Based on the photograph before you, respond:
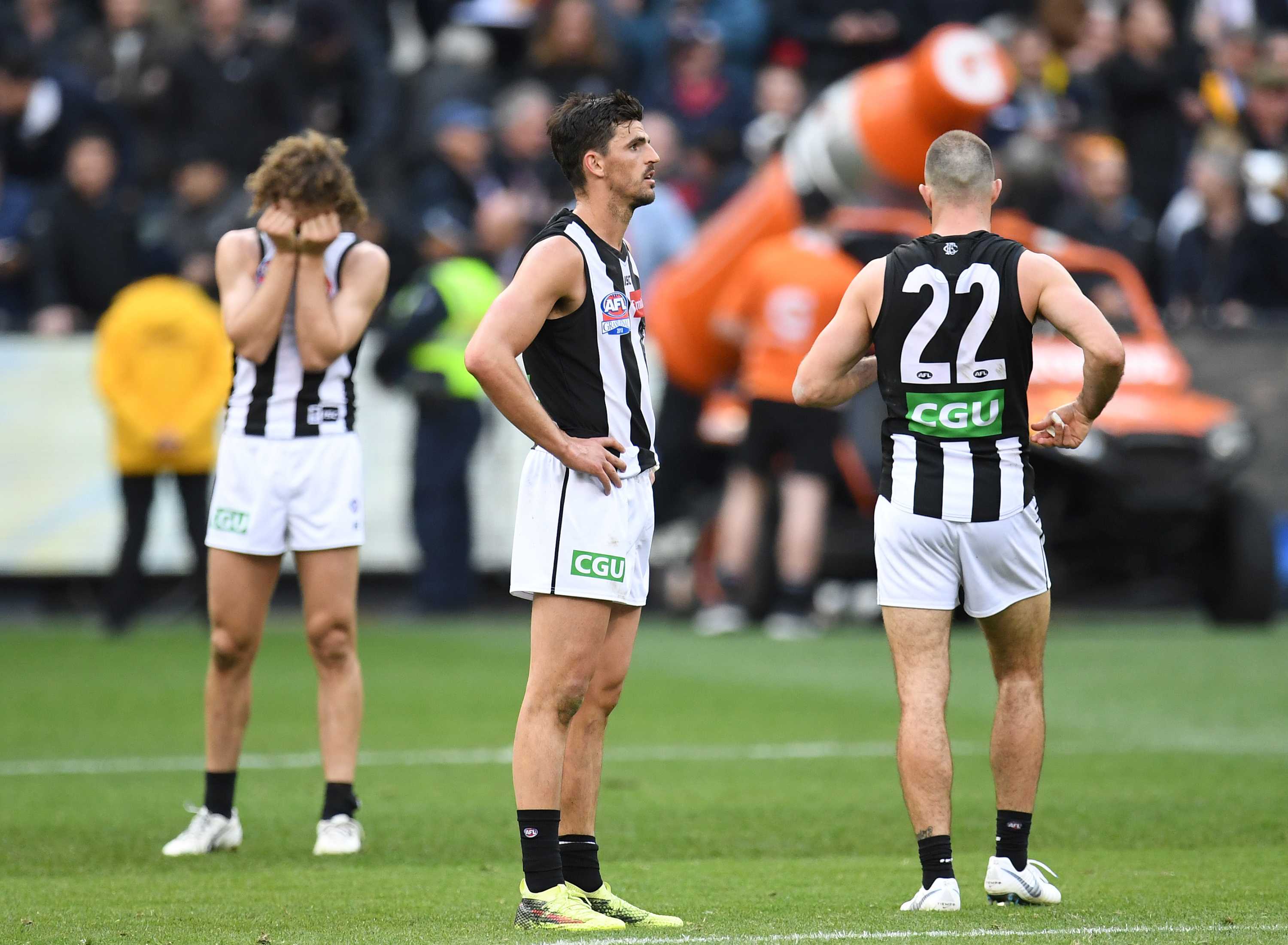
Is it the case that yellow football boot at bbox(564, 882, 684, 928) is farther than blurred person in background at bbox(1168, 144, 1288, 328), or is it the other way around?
blurred person in background at bbox(1168, 144, 1288, 328)

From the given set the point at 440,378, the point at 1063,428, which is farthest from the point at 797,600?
the point at 1063,428

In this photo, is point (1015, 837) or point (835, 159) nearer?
point (1015, 837)

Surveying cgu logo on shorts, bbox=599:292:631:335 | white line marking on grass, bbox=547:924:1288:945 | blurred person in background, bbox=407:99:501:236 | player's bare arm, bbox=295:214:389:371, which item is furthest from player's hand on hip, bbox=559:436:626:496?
blurred person in background, bbox=407:99:501:236

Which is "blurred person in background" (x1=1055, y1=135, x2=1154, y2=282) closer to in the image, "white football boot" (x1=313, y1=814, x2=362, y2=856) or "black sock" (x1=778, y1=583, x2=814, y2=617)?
"black sock" (x1=778, y1=583, x2=814, y2=617)

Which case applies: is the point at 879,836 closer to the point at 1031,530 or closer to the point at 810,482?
the point at 1031,530

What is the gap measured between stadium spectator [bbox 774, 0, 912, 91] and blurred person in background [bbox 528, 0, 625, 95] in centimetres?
193

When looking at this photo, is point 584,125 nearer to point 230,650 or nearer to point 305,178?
point 305,178

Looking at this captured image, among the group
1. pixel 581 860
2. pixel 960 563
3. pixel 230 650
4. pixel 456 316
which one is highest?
pixel 456 316

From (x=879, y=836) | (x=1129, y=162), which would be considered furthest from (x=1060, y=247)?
(x=879, y=836)

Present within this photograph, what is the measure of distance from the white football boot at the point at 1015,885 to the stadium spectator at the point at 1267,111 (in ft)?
43.7

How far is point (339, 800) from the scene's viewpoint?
21.6ft

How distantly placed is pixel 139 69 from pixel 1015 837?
1393 cm

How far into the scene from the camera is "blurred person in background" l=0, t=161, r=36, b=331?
50.6 ft

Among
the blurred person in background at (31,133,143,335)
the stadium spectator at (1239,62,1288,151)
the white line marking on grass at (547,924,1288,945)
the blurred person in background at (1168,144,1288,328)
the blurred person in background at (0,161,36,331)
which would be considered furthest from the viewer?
the stadium spectator at (1239,62,1288,151)
